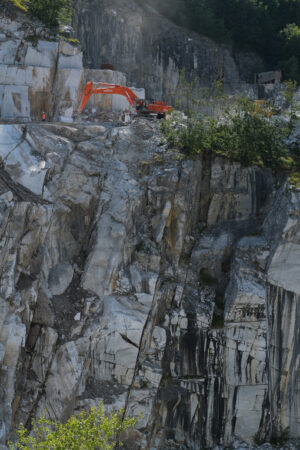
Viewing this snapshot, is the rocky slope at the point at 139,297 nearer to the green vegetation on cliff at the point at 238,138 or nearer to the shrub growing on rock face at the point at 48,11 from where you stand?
the green vegetation on cliff at the point at 238,138

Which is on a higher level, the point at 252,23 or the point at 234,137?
the point at 252,23

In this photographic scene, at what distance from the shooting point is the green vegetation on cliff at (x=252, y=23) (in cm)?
3709

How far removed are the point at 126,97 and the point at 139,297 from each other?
10422 mm

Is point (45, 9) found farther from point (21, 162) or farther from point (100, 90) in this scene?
point (21, 162)

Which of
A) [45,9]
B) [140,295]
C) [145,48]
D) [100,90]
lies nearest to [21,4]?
[45,9]

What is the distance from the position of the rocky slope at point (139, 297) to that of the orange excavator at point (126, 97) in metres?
3.56

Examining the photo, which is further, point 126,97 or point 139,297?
point 126,97

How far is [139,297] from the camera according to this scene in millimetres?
18969

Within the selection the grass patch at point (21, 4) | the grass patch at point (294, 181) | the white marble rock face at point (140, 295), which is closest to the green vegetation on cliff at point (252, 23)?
the grass patch at point (21, 4)

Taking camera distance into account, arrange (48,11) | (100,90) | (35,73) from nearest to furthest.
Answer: (35,73) < (100,90) < (48,11)

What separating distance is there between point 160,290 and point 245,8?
27.6 meters

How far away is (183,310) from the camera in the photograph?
775 inches

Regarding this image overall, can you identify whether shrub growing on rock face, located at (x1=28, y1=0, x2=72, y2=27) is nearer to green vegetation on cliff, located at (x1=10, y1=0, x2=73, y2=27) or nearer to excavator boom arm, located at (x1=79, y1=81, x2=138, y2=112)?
green vegetation on cliff, located at (x1=10, y1=0, x2=73, y2=27)

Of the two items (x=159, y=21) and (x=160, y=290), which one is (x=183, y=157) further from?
(x=159, y=21)
